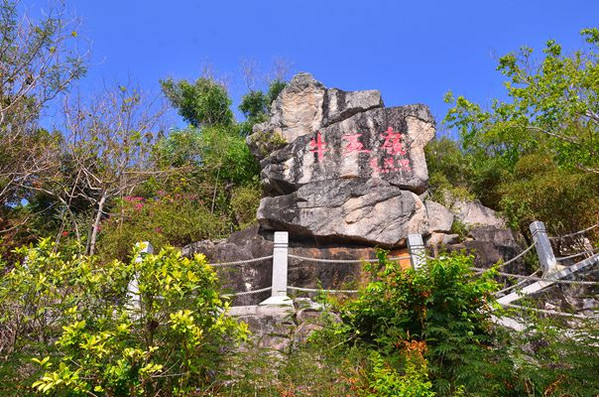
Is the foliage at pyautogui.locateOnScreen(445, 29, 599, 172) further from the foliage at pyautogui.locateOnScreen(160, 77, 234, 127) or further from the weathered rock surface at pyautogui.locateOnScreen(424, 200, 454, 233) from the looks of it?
the foliage at pyautogui.locateOnScreen(160, 77, 234, 127)

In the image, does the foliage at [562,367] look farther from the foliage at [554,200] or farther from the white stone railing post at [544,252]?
the foliage at [554,200]

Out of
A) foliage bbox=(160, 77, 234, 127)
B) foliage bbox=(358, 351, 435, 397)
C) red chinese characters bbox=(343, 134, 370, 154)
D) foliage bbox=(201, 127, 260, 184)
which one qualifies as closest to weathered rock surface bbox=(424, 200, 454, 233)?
red chinese characters bbox=(343, 134, 370, 154)

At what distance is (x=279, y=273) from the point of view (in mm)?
5875

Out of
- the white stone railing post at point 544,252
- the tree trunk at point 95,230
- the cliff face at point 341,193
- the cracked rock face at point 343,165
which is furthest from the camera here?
the cracked rock face at point 343,165

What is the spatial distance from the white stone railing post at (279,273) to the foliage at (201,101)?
984cm

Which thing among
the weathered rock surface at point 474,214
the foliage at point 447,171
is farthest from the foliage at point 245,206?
the weathered rock surface at point 474,214

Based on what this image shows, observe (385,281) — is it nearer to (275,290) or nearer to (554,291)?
(275,290)

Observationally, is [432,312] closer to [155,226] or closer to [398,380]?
[398,380]

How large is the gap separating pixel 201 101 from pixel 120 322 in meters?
13.1

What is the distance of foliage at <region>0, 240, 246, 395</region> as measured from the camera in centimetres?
293

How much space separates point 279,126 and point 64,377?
8.71 metres

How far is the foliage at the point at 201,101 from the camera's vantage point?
51.2 feet

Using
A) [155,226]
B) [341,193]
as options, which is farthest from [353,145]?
[155,226]

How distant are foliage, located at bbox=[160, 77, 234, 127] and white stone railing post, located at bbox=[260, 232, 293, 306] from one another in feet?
32.3
